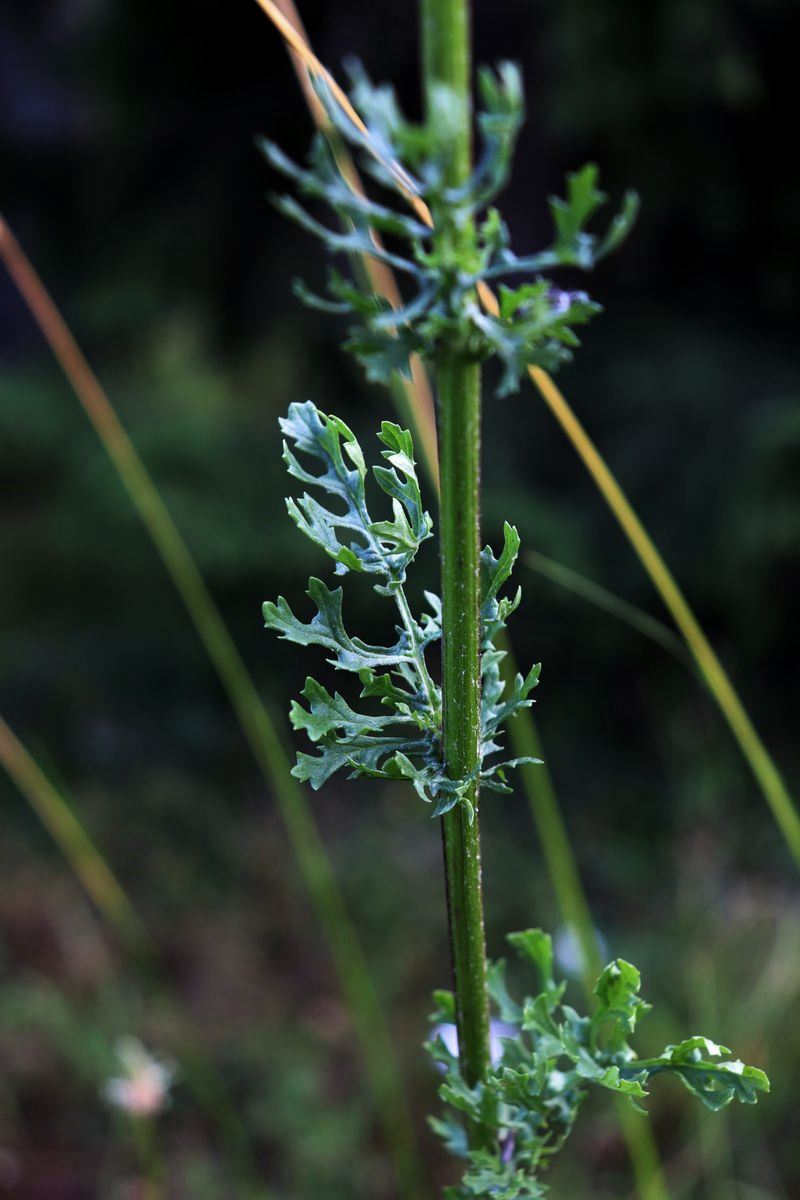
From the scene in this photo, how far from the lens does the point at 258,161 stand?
2574mm

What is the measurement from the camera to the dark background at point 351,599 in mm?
1606

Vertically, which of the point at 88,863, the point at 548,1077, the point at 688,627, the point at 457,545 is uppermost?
the point at 88,863

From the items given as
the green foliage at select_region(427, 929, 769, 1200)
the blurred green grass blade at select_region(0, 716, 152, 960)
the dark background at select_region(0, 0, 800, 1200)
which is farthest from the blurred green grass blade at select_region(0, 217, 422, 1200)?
the green foliage at select_region(427, 929, 769, 1200)

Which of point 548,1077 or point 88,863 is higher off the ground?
point 88,863

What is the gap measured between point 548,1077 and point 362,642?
0.16 meters

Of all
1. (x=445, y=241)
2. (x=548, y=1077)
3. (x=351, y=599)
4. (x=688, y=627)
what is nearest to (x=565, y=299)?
(x=445, y=241)

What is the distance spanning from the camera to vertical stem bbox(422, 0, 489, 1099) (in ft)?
0.89

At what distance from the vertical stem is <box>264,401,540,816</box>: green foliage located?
1 centimetres

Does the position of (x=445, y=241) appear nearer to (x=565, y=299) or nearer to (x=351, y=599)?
(x=565, y=299)

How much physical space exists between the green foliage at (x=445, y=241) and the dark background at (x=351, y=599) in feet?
4.01

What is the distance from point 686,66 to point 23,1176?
190cm

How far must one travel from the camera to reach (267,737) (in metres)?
0.95

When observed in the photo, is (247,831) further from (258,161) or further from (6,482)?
(258,161)

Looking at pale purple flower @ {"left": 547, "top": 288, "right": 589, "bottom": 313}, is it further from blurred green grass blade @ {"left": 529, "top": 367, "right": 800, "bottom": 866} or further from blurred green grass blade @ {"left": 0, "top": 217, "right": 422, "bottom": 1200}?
blurred green grass blade @ {"left": 0, "top": 217, "right": 422, "bottom": 1200}
